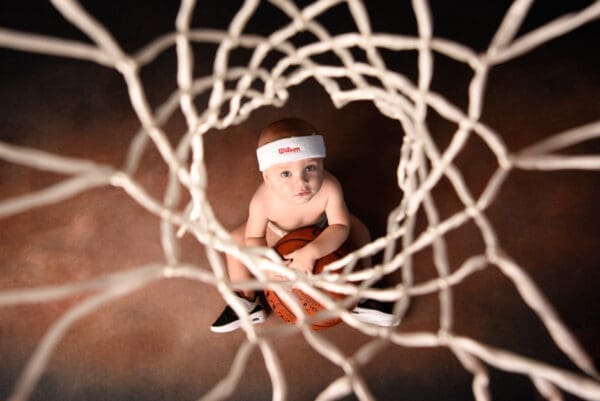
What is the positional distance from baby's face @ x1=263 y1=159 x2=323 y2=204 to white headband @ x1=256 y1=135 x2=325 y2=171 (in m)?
0.01

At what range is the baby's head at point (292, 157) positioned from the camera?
3.30 feet

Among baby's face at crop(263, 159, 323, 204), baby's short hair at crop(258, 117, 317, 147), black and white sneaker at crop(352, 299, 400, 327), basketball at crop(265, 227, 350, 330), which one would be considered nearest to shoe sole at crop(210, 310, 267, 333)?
basketball at crop(265, 227, 350, 330)

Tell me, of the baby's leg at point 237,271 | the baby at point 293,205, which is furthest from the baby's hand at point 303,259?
the baby's leg at point 237,271

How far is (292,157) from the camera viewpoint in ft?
3.30

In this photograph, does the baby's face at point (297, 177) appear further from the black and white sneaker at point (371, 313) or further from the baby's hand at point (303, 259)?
the black and white sneaker at point (371, 313)

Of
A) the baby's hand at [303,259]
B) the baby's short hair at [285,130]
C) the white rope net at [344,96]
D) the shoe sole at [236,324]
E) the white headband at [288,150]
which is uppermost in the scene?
the baby's short hair at [285,130]

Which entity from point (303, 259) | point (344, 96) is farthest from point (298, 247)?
point (344, 96)

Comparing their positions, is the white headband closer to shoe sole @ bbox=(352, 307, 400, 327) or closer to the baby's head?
the baby's head

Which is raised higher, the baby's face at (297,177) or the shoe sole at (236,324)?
the baby's face at (297,177)

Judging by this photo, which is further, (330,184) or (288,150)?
(330,184)

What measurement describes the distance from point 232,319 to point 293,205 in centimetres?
40

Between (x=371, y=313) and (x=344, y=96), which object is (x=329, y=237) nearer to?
(x=371, y=313)

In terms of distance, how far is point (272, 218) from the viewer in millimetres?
1209

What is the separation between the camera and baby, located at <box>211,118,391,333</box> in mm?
1021
